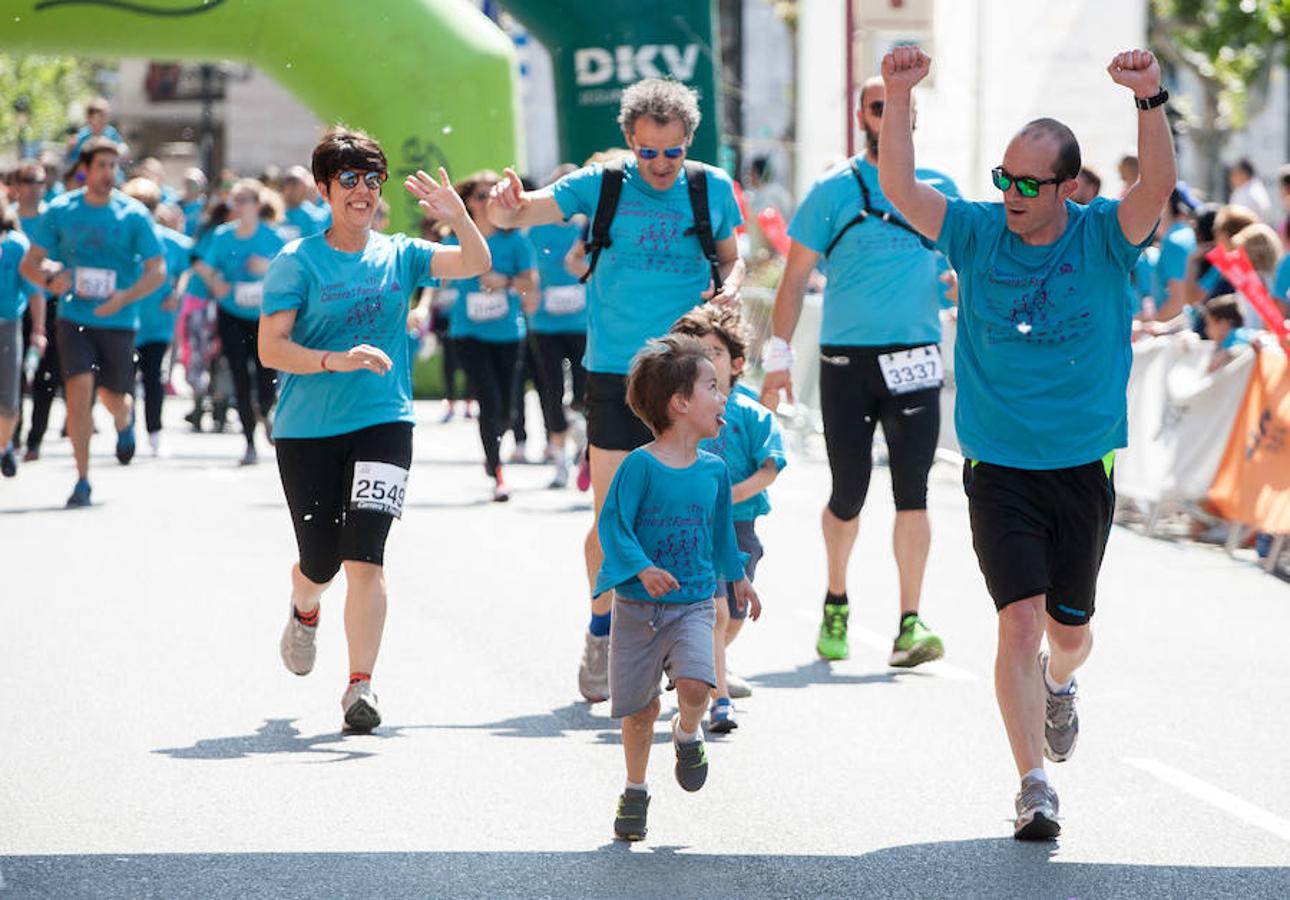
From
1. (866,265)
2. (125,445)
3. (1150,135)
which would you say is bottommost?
(125,445)

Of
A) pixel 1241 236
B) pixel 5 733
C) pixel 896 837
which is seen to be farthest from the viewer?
pixel 1241 236

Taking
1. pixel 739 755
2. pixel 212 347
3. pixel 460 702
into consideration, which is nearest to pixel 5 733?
pixel 460 702

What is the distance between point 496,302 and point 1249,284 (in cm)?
515

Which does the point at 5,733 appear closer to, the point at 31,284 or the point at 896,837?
the point at 896,837

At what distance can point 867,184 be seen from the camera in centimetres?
918

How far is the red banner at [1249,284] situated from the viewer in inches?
496

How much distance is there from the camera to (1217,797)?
6.94m

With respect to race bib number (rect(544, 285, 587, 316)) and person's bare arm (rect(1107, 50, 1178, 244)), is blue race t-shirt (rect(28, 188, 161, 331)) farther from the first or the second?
person's bare arm (rect(1107, 50, 1178, 244))

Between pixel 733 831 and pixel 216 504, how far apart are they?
8810 mm

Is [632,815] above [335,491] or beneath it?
beneath

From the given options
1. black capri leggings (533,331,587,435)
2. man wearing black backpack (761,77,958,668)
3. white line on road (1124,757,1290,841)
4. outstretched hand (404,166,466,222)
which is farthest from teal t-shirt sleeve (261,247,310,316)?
black capri leggings (533,331,587,435)

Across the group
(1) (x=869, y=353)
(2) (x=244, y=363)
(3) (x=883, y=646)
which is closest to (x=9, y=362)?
(2) (x=244, y=363)

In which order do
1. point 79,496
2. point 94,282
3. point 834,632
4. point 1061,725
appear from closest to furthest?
point 1061,725 < point 834,632 < point 79,496 < point 94,282

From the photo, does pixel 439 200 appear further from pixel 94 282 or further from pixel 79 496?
pixel 94 282
